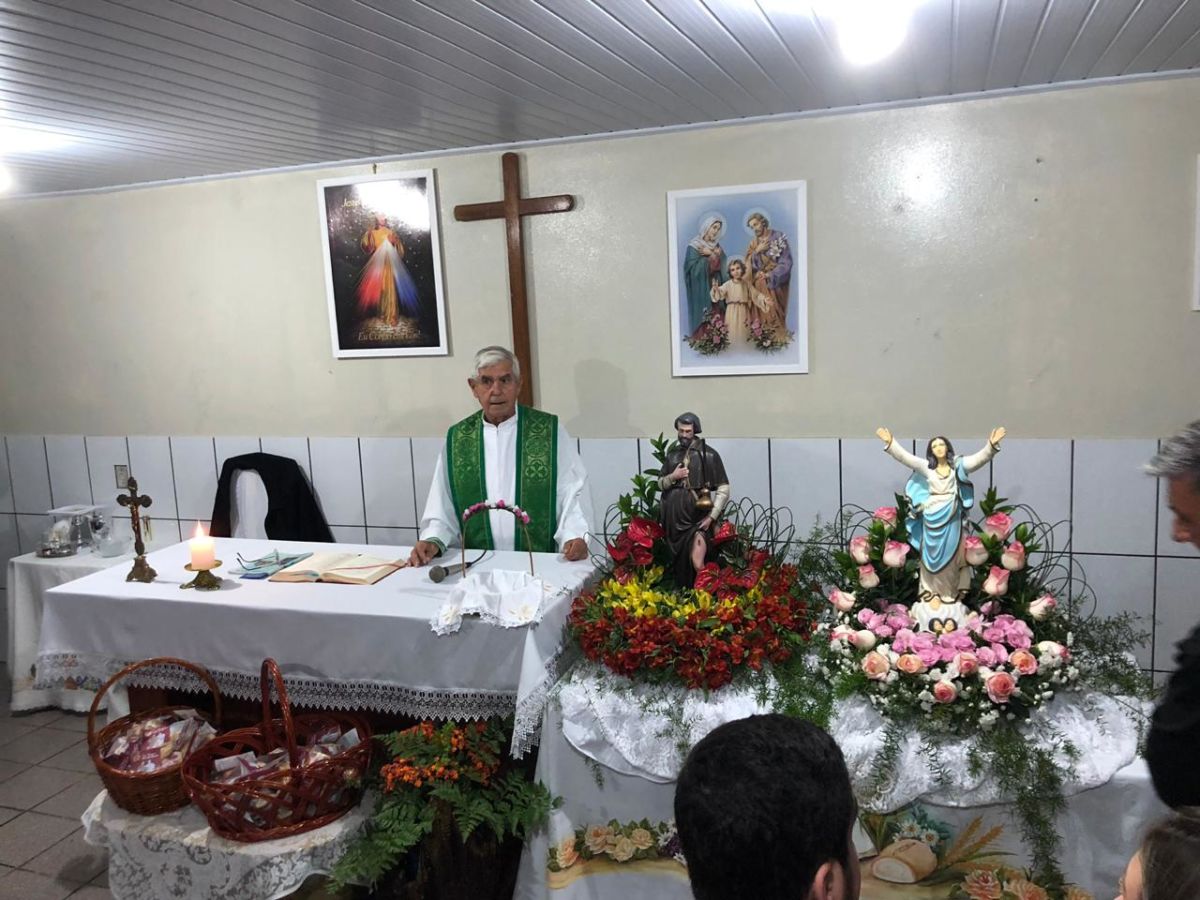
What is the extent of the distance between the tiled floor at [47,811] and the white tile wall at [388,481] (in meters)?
1.60

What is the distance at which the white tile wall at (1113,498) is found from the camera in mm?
3295

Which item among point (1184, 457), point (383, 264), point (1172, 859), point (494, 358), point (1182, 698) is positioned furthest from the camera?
point (383, 264)

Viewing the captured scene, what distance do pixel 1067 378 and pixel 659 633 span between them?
6.43 ft

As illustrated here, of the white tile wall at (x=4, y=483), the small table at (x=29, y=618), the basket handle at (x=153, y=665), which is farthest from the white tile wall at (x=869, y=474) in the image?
the white tile wall at (x=4, y=483)

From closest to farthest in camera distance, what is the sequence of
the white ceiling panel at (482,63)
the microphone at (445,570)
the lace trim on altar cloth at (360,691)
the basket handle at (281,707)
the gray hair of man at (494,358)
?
the white ceiling panel at (482,63) → the basket handle at (281,707) → the lace trim on altar cloth at (360,691) → the microphone at (445,570) → the gray hair of man at (494,358)

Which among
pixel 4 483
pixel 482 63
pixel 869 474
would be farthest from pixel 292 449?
pixel 869 474

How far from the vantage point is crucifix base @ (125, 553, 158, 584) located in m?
2.93

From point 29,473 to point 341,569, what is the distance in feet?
10.5

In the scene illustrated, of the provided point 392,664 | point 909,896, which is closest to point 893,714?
point 909,896

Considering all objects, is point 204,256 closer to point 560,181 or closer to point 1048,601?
point 560,181

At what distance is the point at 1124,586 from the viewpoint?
3367 millimetres

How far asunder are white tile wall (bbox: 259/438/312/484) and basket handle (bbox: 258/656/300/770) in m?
1.98

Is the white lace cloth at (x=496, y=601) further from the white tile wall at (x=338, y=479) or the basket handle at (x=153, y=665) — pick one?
the white tile wall at (x=338, y=479)

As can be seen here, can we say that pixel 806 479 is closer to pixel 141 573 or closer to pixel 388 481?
pixel 388 481
